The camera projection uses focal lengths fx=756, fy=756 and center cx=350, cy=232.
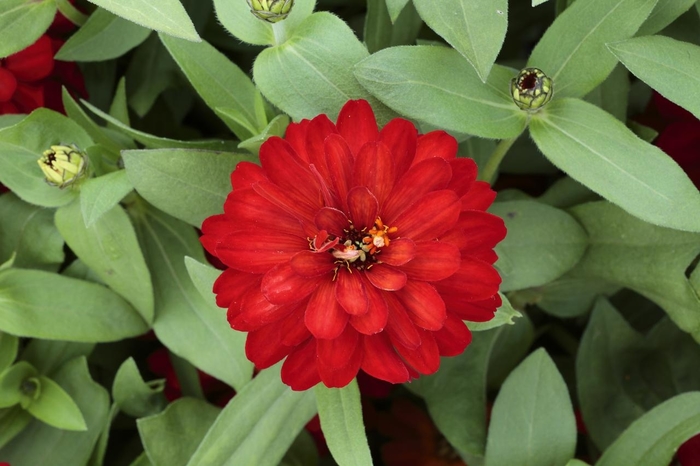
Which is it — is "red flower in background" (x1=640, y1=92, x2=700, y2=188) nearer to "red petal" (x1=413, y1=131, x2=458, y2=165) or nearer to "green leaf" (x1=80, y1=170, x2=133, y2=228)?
"red petal" (x1=413, y1=131, x2=458, y2=165)

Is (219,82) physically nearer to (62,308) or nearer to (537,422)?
(62,308)

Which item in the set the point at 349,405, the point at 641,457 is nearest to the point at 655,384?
the point at 641,457

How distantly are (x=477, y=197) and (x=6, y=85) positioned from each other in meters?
0.42

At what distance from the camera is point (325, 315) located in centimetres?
46

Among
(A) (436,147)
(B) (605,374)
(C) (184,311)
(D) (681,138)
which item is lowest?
(B) (605,374)

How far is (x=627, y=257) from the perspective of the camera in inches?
26.3

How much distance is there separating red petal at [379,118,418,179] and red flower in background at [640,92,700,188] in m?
0.33

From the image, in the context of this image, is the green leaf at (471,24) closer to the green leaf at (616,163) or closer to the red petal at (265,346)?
the green leaf at (616,163)

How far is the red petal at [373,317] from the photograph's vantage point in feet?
1.49

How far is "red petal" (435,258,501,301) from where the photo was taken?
1.55 ft

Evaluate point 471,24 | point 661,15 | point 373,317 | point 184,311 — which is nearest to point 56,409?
point 184,311

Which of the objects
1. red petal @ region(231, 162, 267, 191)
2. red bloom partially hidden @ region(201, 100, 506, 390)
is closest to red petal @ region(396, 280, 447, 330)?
red bloom partially hidden @ region(201, 100, 506, 390)

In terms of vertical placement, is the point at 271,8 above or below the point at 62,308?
above

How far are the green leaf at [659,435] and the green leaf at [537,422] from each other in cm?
4
